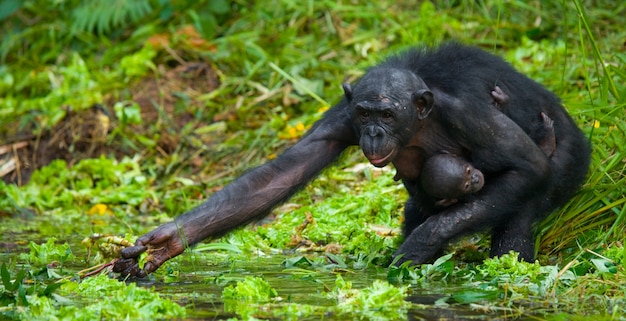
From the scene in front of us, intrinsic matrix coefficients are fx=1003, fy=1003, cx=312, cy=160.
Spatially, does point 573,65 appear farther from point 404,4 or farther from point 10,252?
point 10,252

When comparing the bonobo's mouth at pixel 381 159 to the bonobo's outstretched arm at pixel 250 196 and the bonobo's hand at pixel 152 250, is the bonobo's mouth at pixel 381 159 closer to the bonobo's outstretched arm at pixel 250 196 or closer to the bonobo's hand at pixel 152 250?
the bonobo's outstretched arm at pixel 250 196

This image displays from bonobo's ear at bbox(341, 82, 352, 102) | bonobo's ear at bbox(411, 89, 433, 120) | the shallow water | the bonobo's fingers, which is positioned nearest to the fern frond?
the shallow water

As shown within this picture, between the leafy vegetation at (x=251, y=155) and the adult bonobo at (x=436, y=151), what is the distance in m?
0.25

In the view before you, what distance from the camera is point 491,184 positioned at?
20.6 ft

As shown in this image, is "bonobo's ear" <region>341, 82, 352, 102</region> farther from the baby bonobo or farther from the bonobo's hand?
the bonobo's hand

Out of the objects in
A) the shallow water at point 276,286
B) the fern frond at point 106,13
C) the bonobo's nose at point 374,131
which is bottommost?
the fern frond at point 106,13

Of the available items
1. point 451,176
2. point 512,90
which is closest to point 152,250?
point 451,176

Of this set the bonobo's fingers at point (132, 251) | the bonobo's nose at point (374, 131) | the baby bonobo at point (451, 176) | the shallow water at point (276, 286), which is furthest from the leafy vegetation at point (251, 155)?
the bonobo's nose at point (374, 131)

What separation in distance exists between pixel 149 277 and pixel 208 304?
0.99 meters

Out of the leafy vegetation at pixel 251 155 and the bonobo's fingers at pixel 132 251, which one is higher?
the bonobo's fingers at pixel 132 251

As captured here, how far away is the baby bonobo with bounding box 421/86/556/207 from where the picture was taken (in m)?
6.24

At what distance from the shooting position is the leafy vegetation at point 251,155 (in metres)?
5.16

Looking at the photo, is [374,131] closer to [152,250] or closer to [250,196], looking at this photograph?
[250,196]

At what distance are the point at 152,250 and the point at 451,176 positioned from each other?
6.21 ft
